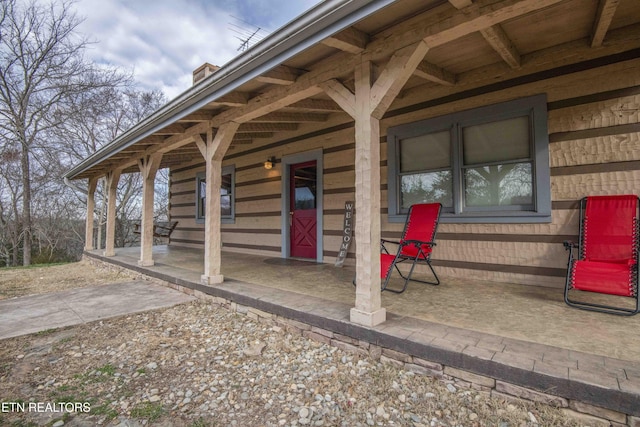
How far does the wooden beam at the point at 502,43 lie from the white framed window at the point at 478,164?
1.36 ft

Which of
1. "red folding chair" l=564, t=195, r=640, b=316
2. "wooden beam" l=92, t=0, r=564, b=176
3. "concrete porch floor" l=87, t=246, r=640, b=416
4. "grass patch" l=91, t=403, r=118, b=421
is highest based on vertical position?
"wooden beam" l=92, t=0, r=564, b=176

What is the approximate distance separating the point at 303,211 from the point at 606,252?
395cm

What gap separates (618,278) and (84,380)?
11.9 feet

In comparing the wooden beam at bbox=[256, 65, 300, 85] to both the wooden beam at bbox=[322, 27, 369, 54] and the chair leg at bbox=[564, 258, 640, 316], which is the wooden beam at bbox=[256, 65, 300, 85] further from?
the chair leg at bbox=[564, 258, 640, 316]

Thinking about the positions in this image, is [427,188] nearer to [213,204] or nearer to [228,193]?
[213,204]

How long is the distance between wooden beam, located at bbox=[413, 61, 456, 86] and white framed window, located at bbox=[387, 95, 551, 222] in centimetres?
39

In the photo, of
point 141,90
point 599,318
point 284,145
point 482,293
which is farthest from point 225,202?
point 141,90

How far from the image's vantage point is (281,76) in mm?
2656

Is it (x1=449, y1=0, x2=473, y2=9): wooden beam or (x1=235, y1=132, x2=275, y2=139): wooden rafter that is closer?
(x1=449, y1=0, x2=473, y2=9): wooden beam

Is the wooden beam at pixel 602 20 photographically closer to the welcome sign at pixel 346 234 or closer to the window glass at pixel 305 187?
the welcome sign at pixel 346 234

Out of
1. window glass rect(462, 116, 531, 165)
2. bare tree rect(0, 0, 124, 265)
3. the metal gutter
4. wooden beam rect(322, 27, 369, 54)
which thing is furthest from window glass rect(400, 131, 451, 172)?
bare tree rect(0, 0, 124, 265)

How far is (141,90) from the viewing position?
12.6 metres

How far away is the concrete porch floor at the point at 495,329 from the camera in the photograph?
1454 millimetres

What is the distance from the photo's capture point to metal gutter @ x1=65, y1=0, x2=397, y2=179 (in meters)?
1.81
